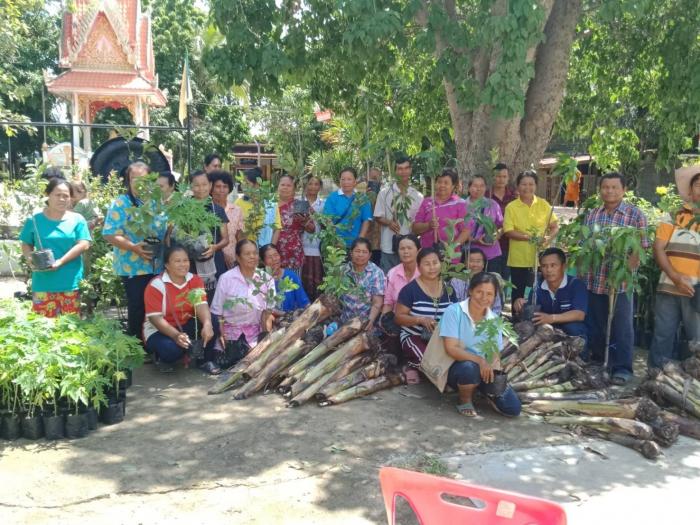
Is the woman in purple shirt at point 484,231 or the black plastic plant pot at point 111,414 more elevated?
the woman in purple shirt at point 484,231

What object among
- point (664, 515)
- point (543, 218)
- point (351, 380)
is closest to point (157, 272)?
point (351, 380)

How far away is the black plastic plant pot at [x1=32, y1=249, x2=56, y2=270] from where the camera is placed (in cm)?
466

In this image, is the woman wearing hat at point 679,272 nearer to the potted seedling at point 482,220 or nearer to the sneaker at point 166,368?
the potted seedling at point 482,220

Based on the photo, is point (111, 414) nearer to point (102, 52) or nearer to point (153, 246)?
point (153, 246)

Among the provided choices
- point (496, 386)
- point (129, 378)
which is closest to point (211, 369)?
point (129, 378)

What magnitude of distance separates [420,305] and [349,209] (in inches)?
72.2

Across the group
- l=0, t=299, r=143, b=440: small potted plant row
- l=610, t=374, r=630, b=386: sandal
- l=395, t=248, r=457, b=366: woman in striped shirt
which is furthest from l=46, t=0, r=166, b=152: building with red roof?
l=610, t=374, r=630, b=386: sandal

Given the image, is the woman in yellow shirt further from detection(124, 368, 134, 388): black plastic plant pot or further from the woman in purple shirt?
detection(124, 368, 134, 388): black plastic plant pot

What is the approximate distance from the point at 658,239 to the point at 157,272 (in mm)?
4445

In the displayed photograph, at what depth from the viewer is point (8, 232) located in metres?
10.1

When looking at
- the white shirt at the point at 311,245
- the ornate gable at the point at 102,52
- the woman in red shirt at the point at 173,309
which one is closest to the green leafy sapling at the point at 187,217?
the woman in red shirt at the point at 173,309

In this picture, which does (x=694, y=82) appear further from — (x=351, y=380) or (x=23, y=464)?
(x=23, y=464)

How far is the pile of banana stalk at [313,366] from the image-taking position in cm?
466

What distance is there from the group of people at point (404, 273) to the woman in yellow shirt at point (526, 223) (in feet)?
0.04
